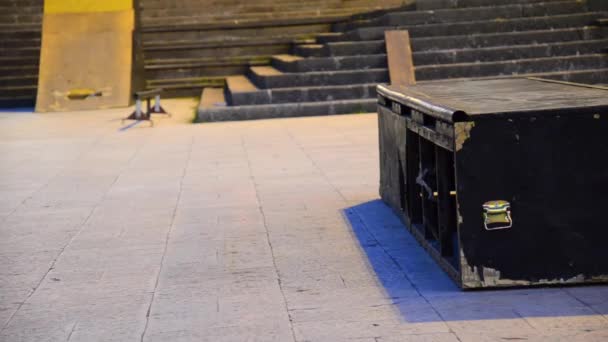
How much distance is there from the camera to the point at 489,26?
60.2ft

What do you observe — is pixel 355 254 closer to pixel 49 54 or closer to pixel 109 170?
pixel 109 170

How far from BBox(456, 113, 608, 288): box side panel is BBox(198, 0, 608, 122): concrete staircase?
11.1 m

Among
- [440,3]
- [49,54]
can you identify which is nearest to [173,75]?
[49,54]

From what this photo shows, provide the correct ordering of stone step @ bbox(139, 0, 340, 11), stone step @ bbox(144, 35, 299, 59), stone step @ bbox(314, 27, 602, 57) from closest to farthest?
stone step @ bbox(314, 27, 602, 57) < stone step @ bbox(144, 35, 299, 59) < stone step @ bbox(139, 0, 340, 11)

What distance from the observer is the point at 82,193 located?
9.16 meters

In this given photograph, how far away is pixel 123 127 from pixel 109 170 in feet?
16.0

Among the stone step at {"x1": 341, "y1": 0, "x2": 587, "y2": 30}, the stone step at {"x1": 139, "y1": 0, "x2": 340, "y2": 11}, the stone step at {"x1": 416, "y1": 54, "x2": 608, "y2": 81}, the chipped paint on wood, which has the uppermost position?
the stone step at {"x1": 139, "y1": 0, "x2": 340, "y2": 11}

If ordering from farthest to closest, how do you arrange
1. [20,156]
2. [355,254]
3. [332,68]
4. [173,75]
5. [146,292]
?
[173,75], [332,68], [20,156], [355,254], [146,292]

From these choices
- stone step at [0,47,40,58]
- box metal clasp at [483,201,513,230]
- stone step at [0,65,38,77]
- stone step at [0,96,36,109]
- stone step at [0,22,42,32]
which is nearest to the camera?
box metal clasp at [483,201,513,230]

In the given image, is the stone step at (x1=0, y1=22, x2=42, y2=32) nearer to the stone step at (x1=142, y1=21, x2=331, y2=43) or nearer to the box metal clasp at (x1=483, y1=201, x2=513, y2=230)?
the stone step at (x1=142, y1=21, x2=331, y2=43)

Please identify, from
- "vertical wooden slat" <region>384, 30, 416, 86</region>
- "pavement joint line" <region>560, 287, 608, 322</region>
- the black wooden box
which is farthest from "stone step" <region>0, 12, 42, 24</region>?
"pavement joint line" <region>560, 287, 608, 322</region>

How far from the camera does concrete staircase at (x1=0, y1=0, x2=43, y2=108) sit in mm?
21500

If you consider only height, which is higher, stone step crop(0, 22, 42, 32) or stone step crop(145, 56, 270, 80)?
stone step crop(0, 22, 42, 32)

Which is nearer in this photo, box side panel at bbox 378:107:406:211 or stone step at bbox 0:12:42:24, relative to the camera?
box side panel at bbox 378:107:406:211
